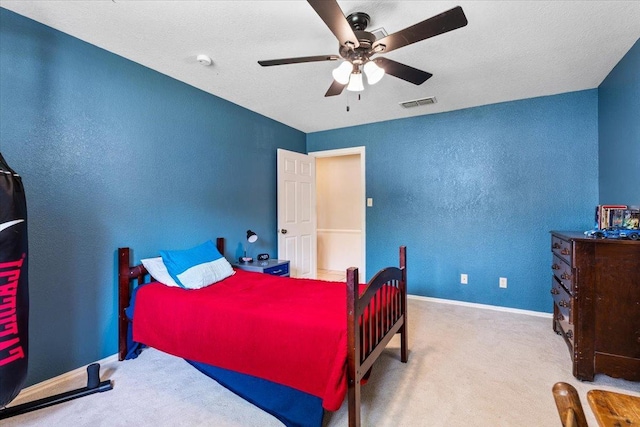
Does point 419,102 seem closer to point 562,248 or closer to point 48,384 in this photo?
point 562,248

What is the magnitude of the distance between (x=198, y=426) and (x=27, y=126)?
2.23 meters

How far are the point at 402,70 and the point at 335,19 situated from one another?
2.38 feet

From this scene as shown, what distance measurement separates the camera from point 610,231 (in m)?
2.31

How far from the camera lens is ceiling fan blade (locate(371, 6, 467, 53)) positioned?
4.83ft

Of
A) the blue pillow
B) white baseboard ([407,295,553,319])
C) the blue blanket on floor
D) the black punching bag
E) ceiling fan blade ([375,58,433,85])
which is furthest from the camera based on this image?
white baseboard ([407,295,553,319])

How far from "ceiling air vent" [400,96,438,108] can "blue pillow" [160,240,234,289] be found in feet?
9.12

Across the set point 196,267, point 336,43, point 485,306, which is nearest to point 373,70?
point 336,43

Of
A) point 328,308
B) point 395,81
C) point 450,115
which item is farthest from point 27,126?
point 450,115

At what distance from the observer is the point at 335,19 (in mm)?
1548

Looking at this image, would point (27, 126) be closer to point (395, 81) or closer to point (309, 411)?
point (309, 411)

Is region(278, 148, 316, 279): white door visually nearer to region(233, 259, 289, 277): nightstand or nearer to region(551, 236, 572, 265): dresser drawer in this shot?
region(233, 259, 289, 277): nightstand

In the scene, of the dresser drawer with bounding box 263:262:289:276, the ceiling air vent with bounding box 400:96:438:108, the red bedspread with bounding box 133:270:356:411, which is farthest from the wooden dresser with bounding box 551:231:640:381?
the dresser drawer with bounding box 263:262:289:276

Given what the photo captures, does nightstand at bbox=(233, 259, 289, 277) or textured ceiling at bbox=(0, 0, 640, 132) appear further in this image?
nightstand at bbox=(233, 259, 289, 277)

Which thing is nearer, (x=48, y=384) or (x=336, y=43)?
(x=48, y=384)
